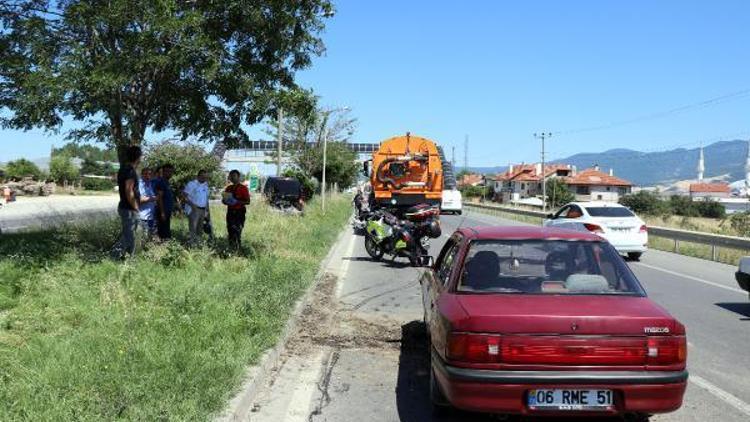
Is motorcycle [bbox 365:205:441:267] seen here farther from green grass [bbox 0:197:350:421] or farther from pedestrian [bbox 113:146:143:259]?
pedestrian [bbox 113:146:143:259]

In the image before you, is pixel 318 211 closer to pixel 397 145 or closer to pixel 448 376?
pixel 397 145

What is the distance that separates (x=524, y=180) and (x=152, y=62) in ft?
469

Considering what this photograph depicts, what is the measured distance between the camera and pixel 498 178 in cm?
17138

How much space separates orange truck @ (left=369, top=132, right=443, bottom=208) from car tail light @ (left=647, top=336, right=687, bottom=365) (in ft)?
66.6

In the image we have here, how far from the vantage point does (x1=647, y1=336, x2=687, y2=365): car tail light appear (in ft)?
15.0

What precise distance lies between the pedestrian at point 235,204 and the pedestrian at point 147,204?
1867mm

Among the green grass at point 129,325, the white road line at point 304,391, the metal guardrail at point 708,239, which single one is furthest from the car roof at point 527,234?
the metal guardrail at point 708,239

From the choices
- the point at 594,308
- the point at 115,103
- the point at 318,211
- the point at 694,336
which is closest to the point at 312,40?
the point at 115,103

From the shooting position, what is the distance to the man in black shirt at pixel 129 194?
32.3ft

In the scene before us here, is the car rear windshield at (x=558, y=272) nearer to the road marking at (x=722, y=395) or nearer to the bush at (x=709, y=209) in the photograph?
the road marking at (x=722, y=395)

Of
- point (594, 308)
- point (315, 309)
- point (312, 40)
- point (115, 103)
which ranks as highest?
point (312, 40)

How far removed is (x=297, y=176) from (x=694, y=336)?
34.9 m

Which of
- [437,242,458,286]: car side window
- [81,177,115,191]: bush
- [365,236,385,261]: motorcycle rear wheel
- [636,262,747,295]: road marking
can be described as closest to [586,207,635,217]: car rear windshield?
[636,262,747,295]: road marking

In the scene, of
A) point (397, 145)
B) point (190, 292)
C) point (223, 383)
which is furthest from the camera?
point (397, 145)
